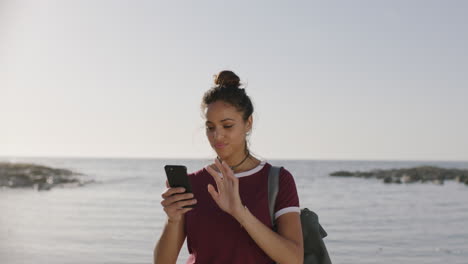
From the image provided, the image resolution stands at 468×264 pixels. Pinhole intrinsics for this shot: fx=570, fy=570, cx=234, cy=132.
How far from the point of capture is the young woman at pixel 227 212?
2.60 meters

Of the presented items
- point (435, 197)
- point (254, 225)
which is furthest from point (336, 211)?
point (254, 225)

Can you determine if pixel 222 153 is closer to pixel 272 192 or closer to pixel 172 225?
pixel 272 192

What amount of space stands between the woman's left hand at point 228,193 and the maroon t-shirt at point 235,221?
259 mm

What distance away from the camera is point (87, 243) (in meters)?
12.6

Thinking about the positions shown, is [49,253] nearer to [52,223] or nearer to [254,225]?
[52,223]

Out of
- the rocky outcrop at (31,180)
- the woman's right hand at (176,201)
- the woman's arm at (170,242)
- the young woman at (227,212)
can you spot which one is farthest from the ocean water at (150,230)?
the rocky outcrop at (31,180)

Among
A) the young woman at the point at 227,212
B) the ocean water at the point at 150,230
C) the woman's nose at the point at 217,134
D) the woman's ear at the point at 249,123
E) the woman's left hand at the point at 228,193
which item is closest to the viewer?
the woman's left hand at the point at 228,193

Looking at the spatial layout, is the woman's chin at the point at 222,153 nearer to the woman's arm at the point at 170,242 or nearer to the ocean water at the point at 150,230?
the woman's arm at the point at 170,242

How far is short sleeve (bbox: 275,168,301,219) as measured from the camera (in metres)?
2.68

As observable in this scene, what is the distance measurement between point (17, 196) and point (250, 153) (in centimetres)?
2752

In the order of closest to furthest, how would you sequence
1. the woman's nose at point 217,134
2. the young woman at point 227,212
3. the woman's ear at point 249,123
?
the young woman at point 227,212, the woman's nose at point 217,134, the woman's ear at point 249,123

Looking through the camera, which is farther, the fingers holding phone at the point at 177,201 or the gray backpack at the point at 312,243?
the gray backpack at the point at 312,243

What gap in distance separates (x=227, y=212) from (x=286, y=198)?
1.07 ft

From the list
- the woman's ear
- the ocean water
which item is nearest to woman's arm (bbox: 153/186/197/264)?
the woman's ear
